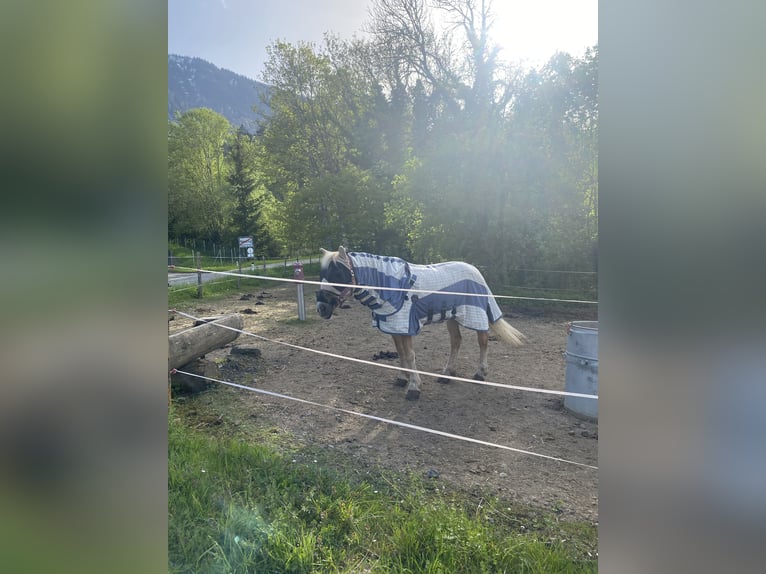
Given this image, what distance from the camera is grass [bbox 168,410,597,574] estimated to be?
5.37 ft

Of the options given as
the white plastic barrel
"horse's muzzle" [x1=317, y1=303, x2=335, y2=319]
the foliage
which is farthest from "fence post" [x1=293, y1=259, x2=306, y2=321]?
the white plastic barrel

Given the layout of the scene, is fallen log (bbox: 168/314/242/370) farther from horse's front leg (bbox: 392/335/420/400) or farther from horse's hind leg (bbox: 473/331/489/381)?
horse's hind leg (bbox: 473/331/489/381)

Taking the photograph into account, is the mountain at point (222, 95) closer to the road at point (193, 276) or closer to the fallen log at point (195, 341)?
the road at point (193, 276)

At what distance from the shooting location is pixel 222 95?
4301 mm

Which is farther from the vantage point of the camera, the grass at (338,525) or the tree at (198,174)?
the tree at (198,174)

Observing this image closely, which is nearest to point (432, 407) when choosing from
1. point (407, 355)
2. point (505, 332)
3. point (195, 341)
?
point (407, 355)

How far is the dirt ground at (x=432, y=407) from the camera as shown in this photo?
2396 mm

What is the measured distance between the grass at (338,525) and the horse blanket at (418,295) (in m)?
1.12

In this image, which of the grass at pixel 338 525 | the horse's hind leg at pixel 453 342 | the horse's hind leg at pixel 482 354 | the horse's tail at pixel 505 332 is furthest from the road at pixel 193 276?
the grass at pixel 338 525

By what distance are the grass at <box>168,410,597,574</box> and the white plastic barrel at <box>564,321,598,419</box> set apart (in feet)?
3.02

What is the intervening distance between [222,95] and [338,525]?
4.00m

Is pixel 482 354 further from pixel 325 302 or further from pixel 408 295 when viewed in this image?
pixel 325 302
